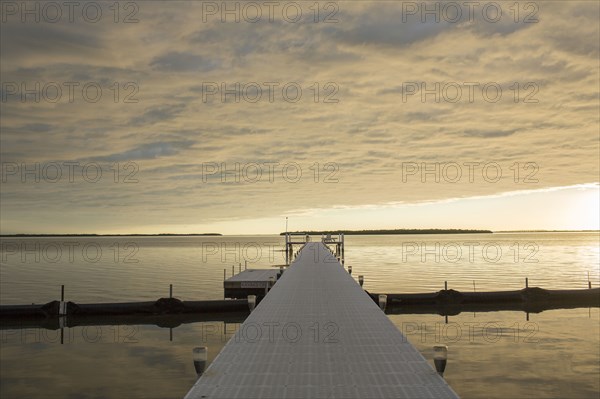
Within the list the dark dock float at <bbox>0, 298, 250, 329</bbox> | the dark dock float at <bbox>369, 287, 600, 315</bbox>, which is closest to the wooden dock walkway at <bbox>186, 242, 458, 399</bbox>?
the dark dock float at <bbox>0, 298, 250, 329</bbox>

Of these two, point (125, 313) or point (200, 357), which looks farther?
point (125, 313)

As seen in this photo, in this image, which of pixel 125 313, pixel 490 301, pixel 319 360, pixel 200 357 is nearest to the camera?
pixel 200 357

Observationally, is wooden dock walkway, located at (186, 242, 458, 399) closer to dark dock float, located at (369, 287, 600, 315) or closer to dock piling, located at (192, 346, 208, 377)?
dock piling, located at (192, 346, 208, 377)

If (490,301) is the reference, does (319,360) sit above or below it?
above

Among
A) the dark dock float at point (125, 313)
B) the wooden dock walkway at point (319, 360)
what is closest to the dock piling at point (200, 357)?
the wooden dock walkway at point (319, 360)

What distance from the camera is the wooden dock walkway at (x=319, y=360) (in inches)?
431

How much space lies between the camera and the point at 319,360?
13375 millimetres

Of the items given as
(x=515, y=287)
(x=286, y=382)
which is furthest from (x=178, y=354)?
(x=515, y=287)

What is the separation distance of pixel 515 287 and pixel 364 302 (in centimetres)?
3851

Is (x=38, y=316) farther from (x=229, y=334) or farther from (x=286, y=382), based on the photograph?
(x=286, y=382)

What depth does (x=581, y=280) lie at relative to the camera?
2463 inches

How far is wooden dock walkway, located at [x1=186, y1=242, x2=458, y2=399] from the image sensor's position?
35.9 feet

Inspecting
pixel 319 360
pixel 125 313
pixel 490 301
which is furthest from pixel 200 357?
pixel 490 301

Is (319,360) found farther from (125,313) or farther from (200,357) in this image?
(125,313)
